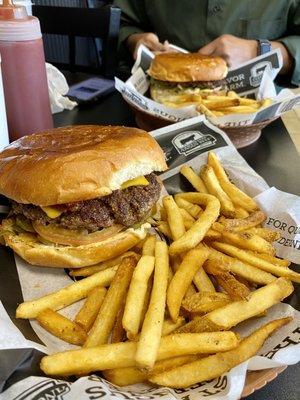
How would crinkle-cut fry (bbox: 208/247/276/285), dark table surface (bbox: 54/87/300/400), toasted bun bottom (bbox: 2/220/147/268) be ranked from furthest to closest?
dark table surface (bbox: 54/87/300/400)
toasted bun bottom (bbox: 2/220/147/268)
crinkle-cut fry (bbox: 208/247/276/285)

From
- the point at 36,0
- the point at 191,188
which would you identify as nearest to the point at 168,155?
the point at 191,188

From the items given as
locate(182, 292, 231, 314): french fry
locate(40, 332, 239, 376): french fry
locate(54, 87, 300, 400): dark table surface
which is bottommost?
locate(54, 87, 300, 400): dark table surface

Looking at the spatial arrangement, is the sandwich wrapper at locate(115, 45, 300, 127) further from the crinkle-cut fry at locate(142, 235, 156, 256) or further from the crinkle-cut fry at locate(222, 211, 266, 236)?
the crinkle-cut fry at locate(142, 235, 156, 256)

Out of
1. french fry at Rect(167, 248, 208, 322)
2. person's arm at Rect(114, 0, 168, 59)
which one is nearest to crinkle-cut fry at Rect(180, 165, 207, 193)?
french fry at Rect(167, 248, 208, 322)

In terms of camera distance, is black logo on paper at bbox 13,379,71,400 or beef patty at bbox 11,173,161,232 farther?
beef patty at bbox 11,173,161,232

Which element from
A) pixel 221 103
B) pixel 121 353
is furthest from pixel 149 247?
pixel 221 103

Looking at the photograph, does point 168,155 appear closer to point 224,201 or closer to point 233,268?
point 224,201
